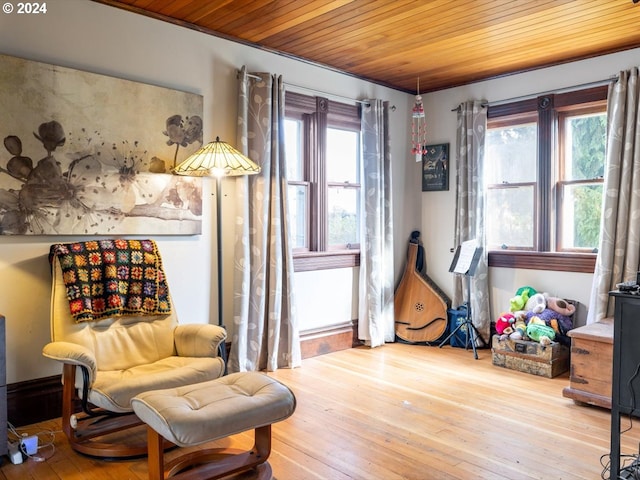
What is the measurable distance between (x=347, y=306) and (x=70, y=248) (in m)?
2.59

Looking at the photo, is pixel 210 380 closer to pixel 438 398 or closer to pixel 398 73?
pixel 438 398

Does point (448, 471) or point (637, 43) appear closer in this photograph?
point (448, 471)

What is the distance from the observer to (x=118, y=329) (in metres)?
2.95

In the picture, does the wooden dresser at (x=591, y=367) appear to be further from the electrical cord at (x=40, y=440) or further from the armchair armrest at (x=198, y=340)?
the electrical cord at (x=40, y=440)

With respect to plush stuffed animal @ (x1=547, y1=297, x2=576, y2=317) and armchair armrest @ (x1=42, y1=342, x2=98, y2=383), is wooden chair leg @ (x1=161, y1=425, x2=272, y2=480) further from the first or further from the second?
plush stuffed animal @ (x1=547, y1=297, x2=576, y2=317)

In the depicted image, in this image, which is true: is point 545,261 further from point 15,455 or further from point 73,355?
point 15,455

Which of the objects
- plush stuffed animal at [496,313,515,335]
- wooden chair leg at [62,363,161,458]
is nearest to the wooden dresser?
plush stuffed animal at [496,313,515,335]

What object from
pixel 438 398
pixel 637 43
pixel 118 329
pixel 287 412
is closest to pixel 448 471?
pixel 287 412

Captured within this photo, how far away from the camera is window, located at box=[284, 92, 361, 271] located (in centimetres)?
434

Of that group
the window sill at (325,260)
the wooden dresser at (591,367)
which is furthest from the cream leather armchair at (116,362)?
the wooden dresser at (591,367)

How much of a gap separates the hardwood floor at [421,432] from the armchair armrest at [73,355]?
1.58 feet

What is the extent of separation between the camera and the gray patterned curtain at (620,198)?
380 cm

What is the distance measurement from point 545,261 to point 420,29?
2281mm

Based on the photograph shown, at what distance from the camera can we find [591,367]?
10.7 ft
